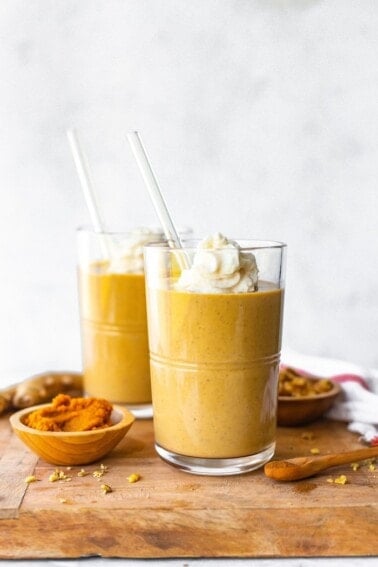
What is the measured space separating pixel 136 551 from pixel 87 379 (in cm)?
65

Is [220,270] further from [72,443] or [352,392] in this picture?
[352,392]

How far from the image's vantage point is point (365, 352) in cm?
259

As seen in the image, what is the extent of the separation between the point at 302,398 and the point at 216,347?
39 centimetres

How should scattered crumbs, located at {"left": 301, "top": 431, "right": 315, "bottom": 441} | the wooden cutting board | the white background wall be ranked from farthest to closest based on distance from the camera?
the white background wall → scattered crumbs, located at {"left": 301, "top": 431, "right": 315, "bottom": 441} → the wooden cutting board

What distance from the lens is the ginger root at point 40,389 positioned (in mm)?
1927

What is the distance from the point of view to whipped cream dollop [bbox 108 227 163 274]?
5.96ft

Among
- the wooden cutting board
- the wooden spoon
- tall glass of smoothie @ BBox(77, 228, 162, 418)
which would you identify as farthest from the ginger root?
the wooden spoon

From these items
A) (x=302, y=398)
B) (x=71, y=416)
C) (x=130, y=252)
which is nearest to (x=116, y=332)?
(x=130, y=252)

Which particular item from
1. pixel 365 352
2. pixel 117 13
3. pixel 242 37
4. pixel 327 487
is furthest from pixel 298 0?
pixel 327 487

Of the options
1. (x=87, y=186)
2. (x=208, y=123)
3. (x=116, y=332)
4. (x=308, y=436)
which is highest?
(x=208, y=123)

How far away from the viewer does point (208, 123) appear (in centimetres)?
242

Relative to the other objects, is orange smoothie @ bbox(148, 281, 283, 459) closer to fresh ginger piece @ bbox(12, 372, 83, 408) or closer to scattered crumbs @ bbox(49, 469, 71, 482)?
scattered crumbs @ bbox(49, 469, 71, 482)

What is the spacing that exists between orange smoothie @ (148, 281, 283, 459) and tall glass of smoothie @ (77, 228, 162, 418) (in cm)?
30

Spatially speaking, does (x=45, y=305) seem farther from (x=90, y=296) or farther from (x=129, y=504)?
(x=129, y=504)
